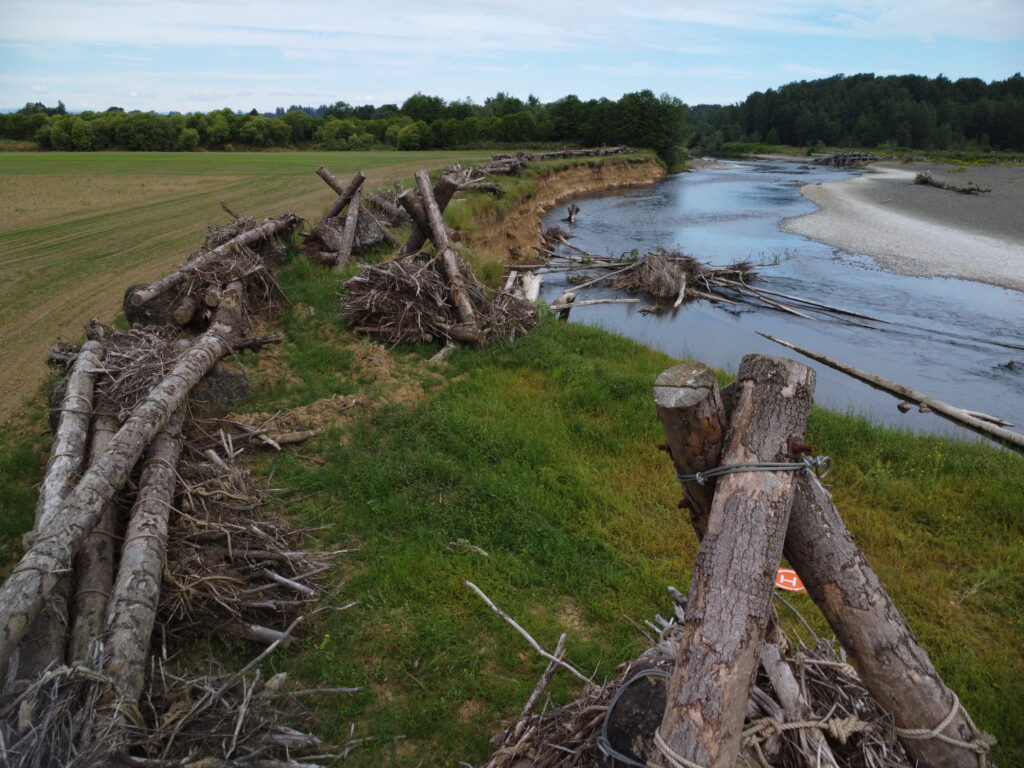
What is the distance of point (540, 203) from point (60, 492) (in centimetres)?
3218

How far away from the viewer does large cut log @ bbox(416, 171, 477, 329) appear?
11141mm

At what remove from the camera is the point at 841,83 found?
139 m

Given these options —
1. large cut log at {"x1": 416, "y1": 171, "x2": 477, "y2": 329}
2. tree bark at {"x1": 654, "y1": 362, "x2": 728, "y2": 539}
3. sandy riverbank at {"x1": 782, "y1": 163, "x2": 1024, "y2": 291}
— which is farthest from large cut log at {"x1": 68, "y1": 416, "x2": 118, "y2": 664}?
sandy riverbank at {"x1": 782, "y1": 163, "x2": 1024, "y2": 291}

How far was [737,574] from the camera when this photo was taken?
2.64m

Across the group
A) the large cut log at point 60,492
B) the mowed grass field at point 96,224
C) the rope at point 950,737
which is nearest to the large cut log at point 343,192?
the mowed grass field at point 96,224

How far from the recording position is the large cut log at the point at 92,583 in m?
4.18

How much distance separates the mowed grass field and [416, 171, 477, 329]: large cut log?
6.19 m

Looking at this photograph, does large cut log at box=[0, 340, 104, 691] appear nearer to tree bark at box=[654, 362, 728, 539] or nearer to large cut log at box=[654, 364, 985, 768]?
tree bark at box=[654, 362, 728, 539]

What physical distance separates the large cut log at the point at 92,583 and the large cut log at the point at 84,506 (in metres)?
0.17

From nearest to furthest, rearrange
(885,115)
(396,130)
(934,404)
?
(934,404) < (396,130) < (885,115)

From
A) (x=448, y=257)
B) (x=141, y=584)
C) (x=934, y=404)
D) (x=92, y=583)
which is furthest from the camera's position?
(x=448, y=257)

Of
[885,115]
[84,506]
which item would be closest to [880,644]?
[84,506]

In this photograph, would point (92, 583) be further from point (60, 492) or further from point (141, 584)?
point (60, 492)

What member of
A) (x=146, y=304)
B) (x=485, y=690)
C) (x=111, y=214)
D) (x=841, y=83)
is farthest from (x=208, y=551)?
(x=841, y=83)
